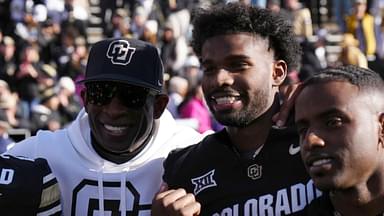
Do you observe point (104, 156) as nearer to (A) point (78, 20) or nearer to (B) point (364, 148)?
(B) point (364, 148)

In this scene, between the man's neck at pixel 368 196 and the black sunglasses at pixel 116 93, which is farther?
the black sunglasses at pixel 116 93

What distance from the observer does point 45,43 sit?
1466cm

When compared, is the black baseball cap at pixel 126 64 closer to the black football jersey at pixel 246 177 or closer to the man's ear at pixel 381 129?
the black football jersey at pixel 246 177

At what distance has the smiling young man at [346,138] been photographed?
290 centimetres

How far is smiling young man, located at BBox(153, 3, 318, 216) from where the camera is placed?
11.4ft

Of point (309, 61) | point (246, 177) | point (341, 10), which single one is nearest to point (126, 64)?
point (246, 177)

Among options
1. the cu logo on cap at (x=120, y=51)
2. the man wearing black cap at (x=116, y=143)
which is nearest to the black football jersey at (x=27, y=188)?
the man wearing black cap at (x=116, y=143)

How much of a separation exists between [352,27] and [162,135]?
10509mm

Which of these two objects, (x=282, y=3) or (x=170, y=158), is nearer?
(x=170, y=158)

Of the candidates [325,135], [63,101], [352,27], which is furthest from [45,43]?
[325,135]

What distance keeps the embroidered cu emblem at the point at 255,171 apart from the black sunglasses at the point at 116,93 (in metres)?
0.63

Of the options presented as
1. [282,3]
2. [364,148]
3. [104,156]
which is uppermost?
[364,148]

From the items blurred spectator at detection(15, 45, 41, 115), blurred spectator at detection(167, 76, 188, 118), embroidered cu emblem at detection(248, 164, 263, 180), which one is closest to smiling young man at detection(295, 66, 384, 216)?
embroidered cu emblem at detection(248, 164, 263, 180)

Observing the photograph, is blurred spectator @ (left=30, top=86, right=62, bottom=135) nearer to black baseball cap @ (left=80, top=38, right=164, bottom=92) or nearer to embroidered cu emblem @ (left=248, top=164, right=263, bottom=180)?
black baseball cap @ (left=80, top=38, right=164, bottom=92)
